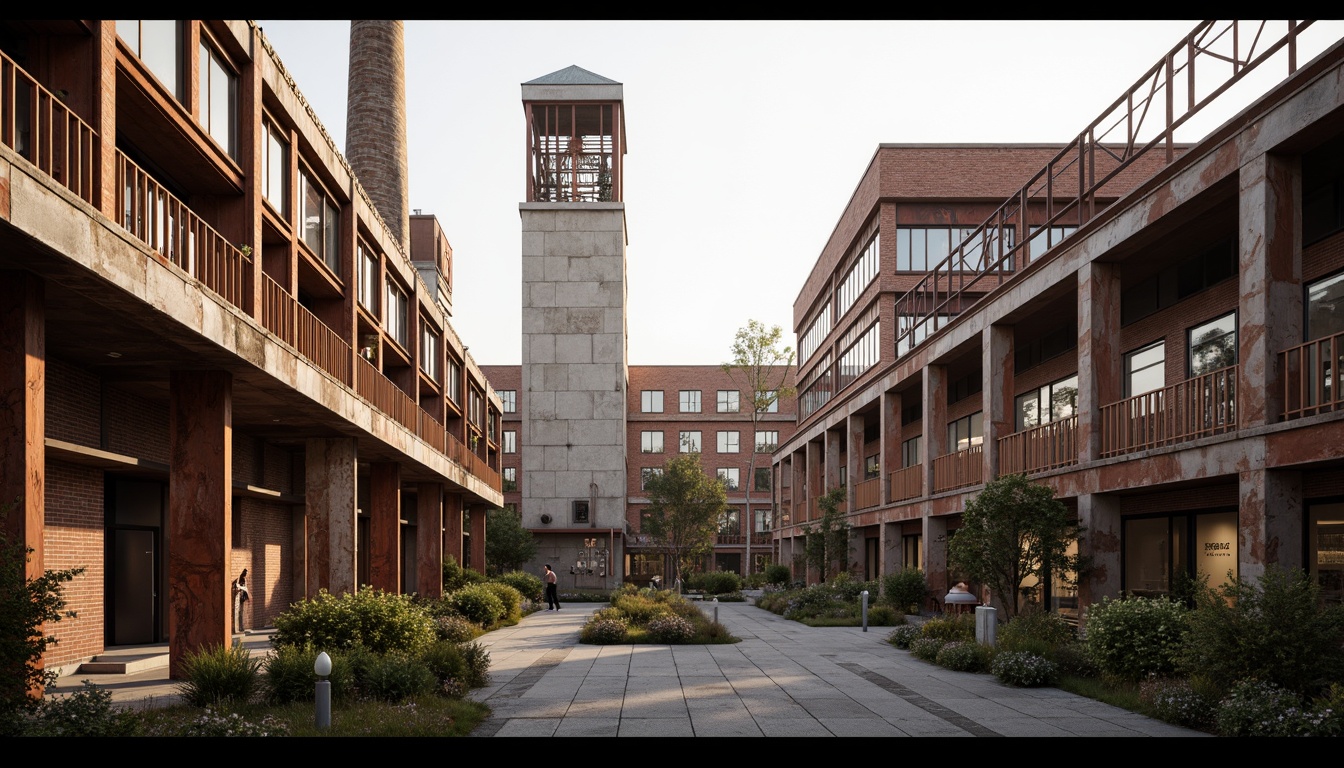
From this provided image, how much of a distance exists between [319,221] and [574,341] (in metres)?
40.2

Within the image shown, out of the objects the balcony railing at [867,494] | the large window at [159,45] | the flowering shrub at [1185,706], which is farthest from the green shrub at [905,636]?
the large window at [159,45]

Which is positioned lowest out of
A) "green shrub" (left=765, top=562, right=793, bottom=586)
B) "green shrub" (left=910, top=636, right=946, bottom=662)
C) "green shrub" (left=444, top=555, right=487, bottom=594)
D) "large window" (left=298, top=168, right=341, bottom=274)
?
"green shrub" (left=765, top=562, right=793, bottom=586)

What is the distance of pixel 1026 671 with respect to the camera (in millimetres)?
16438

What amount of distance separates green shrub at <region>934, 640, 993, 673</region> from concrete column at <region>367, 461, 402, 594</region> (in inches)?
607

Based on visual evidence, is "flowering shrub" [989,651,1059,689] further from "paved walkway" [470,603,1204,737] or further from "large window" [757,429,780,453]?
"large window" [757,429,780,453]

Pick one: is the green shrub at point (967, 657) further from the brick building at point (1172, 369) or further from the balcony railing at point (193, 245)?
the balcony railing at point (193, 245)

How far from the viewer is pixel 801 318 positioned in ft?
232

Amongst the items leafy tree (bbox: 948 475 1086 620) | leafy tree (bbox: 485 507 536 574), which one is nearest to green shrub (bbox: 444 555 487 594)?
leafy tree (bbox: 485 507 536 574)

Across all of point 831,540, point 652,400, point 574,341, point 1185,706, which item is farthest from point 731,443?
point 1185,706

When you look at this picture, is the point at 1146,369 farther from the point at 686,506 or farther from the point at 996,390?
the point at 686,506

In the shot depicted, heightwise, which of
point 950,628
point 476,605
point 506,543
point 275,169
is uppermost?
point 275,169

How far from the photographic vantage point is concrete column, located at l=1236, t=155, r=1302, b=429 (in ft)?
48.0
